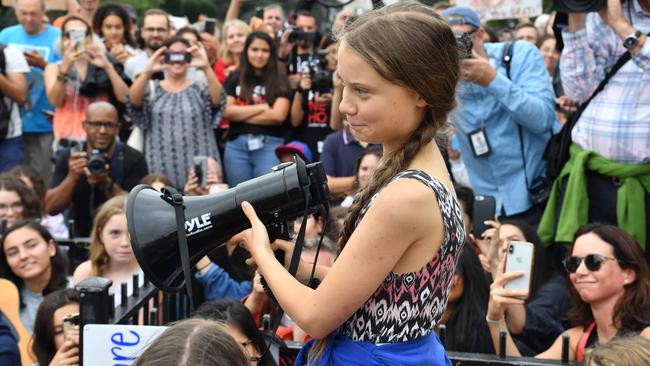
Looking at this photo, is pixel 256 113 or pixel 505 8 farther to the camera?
pixel 505 8

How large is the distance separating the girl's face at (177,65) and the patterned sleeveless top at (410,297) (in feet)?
18.0

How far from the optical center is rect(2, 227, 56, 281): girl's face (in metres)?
5.60

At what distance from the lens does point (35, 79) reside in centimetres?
865

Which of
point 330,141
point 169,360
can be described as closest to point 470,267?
point 330,141

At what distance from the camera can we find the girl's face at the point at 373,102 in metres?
2.32

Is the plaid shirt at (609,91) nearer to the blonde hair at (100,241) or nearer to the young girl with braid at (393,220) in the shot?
the blonde hair at (100,241)

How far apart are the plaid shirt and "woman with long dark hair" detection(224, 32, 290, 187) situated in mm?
2934

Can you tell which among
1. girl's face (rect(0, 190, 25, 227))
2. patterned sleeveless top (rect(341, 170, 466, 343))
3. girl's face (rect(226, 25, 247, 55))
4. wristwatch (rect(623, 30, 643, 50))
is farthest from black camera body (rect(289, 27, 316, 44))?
patterned sleeveless top (rect(341, 170, 466, 343))

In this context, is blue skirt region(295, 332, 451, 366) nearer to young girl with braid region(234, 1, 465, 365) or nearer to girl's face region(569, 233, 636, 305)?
young girl with braid region(234, 1, 465, 365)

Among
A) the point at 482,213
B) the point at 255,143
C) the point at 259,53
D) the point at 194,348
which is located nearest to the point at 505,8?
the point at 259,53

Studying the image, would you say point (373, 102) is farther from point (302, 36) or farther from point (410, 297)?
point (302, 36)

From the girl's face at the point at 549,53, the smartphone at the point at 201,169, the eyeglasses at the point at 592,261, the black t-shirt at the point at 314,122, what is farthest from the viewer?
the girl's face at the point at 549,53

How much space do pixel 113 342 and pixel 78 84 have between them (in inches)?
199

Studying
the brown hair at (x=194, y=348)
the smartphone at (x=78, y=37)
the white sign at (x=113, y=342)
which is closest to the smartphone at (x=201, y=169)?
the smartphone at (x=78, y=37)
